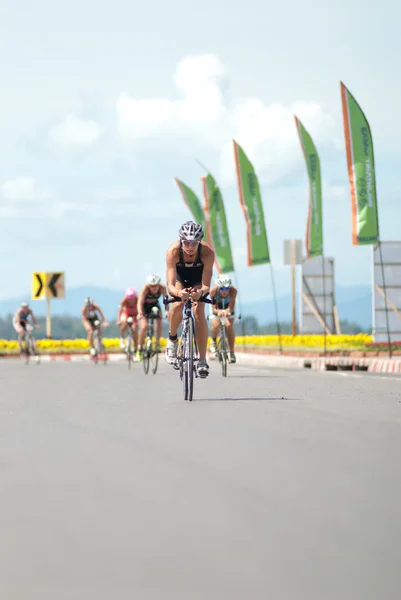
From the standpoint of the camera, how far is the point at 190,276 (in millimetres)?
15398

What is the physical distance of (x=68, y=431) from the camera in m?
10.9

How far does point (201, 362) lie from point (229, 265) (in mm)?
29856

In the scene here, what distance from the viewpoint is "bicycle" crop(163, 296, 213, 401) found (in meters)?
14.8

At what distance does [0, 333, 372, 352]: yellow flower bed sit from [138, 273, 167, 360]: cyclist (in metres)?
10.4

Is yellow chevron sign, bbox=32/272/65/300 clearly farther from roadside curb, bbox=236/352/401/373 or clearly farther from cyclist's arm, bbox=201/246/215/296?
cyclist's arm, bbox=201/246/215/296

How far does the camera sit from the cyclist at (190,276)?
14906 mm

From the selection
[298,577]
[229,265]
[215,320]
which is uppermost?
[229,265]

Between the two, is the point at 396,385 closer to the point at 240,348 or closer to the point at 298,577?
the point at 298,577

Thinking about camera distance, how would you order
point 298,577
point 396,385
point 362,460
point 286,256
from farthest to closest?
point 286,256 → point 396,385 → point 362,460 → point 298,577

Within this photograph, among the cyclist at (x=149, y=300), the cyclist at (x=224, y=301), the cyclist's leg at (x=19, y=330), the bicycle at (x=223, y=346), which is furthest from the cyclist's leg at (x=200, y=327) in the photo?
the cyclist's leg at (x=19, y=330)

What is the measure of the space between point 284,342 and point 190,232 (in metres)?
25.2

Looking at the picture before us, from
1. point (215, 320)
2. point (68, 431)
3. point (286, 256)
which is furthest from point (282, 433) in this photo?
point (286, 256)

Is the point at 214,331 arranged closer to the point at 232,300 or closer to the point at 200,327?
the point at 232,300

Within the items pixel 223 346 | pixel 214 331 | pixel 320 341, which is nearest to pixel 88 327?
pixel 320 341
